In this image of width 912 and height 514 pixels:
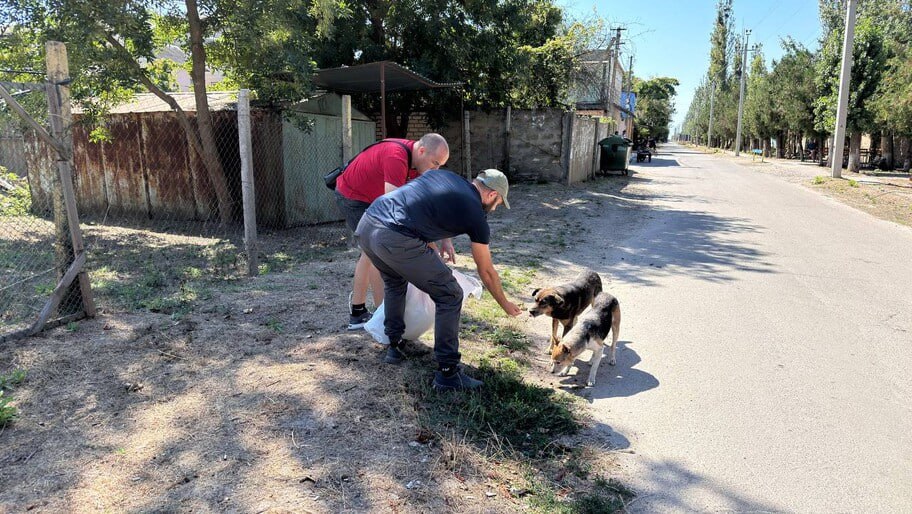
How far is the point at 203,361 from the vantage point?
13.1 feet

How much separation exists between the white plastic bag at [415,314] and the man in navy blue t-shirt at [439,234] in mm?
408

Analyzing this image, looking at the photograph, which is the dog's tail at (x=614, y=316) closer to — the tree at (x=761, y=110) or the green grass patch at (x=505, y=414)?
the green grass patch at (x=505, y=414)

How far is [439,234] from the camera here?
333 cm

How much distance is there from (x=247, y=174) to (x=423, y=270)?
3.69 meters

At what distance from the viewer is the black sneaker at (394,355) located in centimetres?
397

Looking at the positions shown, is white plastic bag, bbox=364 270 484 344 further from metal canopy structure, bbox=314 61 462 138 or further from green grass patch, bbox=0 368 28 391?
metal canopy structure, bbox=314 61 462 138

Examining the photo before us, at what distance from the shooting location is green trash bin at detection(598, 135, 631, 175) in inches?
855

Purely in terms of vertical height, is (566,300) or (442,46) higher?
(442,46)

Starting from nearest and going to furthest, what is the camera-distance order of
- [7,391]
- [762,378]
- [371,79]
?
[7,391]
[762,378]
[371,79]

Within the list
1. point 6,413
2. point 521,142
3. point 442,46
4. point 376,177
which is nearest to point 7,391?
point 6,413

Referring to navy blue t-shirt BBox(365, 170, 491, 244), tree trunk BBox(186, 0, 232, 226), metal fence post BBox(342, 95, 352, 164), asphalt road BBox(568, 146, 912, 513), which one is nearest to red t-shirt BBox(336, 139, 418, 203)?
navy blue t-shirt BBox(365, 170, 491, 244)

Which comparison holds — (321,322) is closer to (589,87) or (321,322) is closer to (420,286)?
(420,286)

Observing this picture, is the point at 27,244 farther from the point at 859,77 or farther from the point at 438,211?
the point at 859,77

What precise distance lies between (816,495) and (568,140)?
49.6 ft
